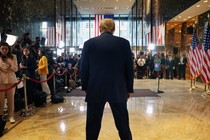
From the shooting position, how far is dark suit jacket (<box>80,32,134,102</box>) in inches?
99.8

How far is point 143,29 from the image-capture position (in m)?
21.4

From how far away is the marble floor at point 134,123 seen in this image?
389cm

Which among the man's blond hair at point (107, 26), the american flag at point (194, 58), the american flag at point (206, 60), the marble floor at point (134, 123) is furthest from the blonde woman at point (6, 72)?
the american flag at point (194, 58)

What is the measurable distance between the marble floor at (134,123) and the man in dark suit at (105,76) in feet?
4.24

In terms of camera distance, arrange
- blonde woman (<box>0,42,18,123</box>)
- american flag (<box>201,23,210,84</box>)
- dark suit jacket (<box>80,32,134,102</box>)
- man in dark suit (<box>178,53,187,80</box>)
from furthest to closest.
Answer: man in dark suit (<box>178,53,187,80</box>)
american flag (<box>201,23,210,84</box>)
blonde woman (<box>0,42,18,123</box>)
dark suit jacket (<box>80,32,134,102</box>)

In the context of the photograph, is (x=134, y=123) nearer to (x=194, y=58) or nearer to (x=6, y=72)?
(x=6, y=72)

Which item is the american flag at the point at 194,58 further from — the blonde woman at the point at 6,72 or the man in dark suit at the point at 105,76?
the man in dark suit at the point at 105,76

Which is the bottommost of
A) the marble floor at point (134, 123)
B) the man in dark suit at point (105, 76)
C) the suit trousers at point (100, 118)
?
the marble floor at point (134, 123)

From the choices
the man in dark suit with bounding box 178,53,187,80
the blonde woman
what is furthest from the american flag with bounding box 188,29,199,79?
the blonde woman

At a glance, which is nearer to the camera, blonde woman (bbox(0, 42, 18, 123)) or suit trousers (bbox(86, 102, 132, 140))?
suit trousers (bbox(86, 102, 132, 140))

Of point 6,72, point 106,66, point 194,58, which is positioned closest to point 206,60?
point 194,58

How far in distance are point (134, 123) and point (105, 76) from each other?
2388mm

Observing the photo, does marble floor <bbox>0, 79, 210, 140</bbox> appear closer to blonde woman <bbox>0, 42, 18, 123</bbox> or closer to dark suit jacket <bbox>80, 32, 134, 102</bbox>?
blonde woman <bbox>0, 42, 18, 123</bbox>

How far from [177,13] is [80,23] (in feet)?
59.8
